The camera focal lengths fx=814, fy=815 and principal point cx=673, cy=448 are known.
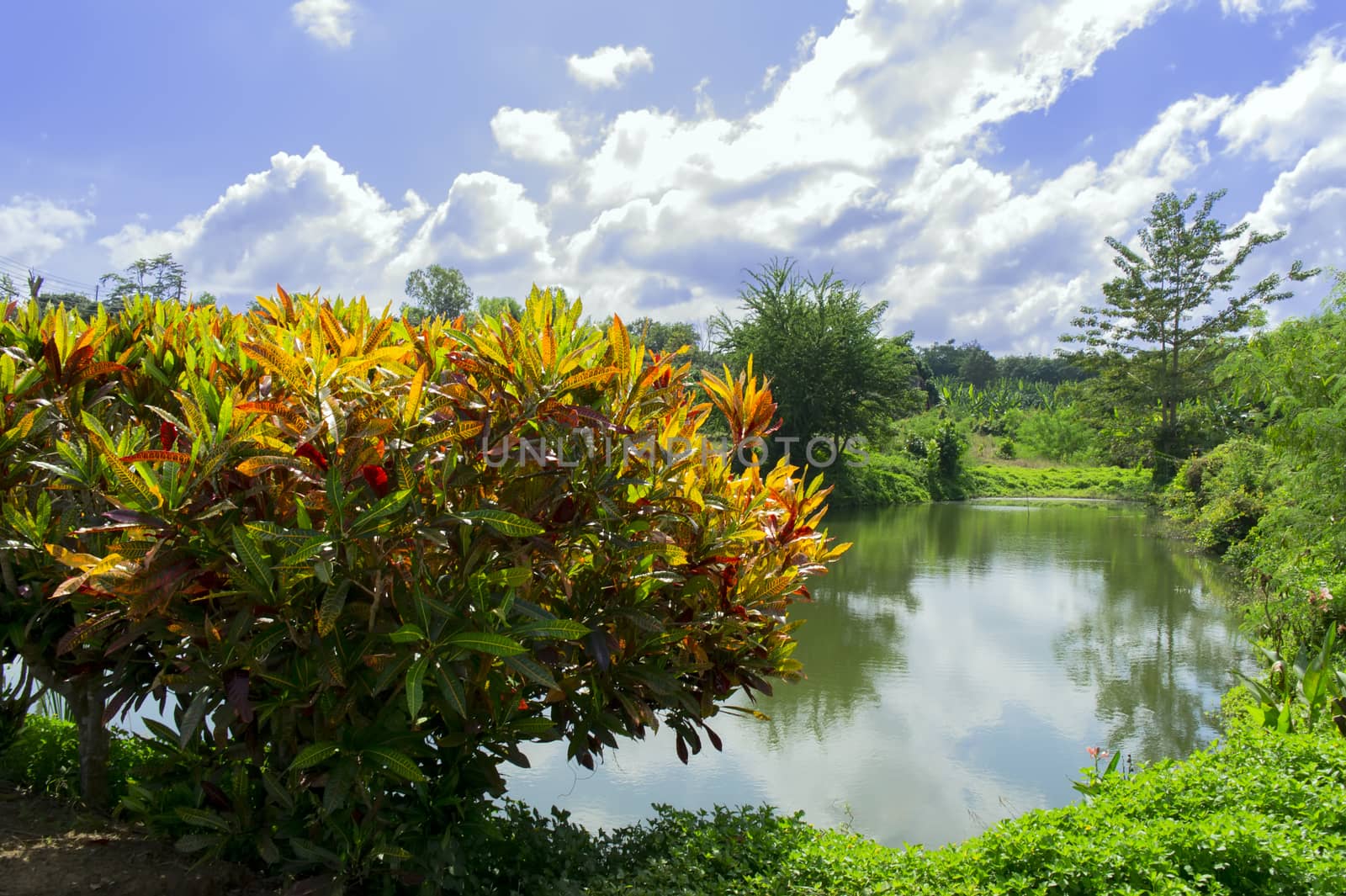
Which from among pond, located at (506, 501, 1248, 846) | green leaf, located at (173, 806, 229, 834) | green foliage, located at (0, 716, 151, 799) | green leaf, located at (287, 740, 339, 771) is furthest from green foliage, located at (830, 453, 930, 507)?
green leaf, located at (287, 740, 339, 771)

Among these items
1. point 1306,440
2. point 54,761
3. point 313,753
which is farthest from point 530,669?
point 1306,440

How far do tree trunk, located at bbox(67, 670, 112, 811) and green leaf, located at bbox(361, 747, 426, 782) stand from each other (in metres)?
1.38

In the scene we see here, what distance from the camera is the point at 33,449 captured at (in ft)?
7.52

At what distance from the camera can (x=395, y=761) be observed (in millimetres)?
1740

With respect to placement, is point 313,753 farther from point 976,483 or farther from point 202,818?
point 976,483

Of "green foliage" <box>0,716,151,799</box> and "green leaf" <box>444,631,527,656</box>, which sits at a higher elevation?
"green leaf" <box>444,631,527,656</box>

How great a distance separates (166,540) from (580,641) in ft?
3.05

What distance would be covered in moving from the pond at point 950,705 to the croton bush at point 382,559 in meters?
1.02

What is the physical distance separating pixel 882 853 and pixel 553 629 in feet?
5.08

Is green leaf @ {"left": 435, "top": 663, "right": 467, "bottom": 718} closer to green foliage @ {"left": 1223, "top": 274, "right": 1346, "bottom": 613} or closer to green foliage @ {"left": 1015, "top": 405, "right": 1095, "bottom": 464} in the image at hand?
green foliage @ {"left": 1223, "top": 274, "right": 1346, "bottom": 613}

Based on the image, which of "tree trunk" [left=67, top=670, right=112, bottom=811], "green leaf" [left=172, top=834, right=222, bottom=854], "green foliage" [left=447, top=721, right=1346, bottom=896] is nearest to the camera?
"green leaf" [left=172, top=834, right=222, bottom=854]

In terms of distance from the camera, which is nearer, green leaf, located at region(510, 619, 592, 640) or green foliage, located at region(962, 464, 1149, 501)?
green leaf, located at region(510, 619, 592, 640)

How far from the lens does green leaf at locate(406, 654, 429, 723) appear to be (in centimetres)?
153

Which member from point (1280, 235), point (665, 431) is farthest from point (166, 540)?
→ point (1280, 235)
